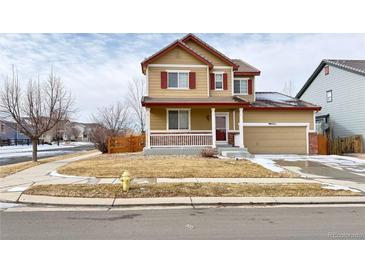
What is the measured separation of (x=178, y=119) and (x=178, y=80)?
9.66 ft

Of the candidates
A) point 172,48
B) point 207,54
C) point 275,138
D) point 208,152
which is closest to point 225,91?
point 207,54

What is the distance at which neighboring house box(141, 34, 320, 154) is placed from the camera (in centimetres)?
2000

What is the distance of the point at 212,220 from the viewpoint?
259 inches

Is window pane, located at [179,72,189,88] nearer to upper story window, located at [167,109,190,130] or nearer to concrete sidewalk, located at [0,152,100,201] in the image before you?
upper story window, located at [167,109,190,130]

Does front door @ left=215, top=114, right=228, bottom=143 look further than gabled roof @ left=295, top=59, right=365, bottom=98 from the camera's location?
No

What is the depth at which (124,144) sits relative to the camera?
2498cm

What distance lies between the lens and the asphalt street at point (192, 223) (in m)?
5.52

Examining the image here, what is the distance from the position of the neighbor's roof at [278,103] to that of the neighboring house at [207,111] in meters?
0.08

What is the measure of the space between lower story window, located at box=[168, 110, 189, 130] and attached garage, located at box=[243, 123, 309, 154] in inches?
182

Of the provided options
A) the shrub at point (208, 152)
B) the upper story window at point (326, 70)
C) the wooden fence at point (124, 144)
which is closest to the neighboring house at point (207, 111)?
the shrub at point (208, 152)

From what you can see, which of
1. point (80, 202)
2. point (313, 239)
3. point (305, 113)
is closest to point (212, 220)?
point (313, 239)

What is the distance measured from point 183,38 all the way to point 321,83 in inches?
621

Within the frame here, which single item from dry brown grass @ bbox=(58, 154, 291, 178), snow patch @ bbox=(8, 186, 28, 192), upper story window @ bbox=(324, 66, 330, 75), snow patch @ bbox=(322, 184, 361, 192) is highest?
upper story window @ bbox=(324, 66, 330, 75)

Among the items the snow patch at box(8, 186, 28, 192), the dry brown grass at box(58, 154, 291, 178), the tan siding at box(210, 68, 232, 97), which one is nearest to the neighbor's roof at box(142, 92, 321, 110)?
the tan siding at box(210, 68, 232, 97)
